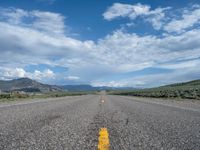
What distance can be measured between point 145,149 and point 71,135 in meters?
1.53

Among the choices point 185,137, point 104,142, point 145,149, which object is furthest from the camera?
point 185,137

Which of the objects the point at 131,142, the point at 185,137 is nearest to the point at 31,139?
the point at 131,142

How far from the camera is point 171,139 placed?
4316 millimetres

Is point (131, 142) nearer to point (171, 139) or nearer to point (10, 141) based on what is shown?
point (171, 139)

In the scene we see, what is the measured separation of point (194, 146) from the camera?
375 cm

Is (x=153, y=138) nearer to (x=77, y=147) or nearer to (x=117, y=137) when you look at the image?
(x=117, y=137)

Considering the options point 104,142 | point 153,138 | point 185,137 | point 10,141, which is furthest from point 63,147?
point 185,137

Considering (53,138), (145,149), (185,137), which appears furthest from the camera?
(185,137)

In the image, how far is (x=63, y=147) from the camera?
357cm

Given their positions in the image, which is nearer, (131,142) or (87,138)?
(131,142)

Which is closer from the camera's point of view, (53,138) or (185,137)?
(53,138)

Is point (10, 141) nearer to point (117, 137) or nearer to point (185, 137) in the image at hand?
point (117, 137)

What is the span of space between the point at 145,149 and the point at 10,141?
6.52 feet

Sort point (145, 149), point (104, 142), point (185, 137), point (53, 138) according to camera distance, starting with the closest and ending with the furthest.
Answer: point (145, 149) → point (104, 142) → point (53, 138) → point (185, 137)
